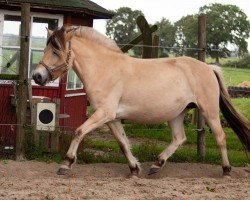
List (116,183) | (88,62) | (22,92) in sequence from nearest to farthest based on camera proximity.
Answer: (116,183), (88,62), (22,92)

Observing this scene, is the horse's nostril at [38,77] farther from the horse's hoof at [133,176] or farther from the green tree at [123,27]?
the green tree at [123,27]

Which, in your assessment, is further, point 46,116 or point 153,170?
point 46,116

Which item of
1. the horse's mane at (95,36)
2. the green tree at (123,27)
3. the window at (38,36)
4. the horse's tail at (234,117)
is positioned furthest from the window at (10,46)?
the green tree at (123,27)

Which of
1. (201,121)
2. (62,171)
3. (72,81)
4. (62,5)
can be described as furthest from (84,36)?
(72,81)

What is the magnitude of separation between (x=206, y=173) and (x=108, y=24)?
86.8m

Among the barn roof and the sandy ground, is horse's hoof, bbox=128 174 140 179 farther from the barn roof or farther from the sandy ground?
the barn roof

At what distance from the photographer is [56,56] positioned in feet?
25.2

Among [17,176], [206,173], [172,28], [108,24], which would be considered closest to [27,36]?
[17,176]

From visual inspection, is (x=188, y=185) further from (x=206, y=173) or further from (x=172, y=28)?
(x=172, y=28)

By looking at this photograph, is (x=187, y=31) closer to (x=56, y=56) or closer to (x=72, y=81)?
(x=72, y=81)

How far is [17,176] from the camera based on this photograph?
7.69 meters

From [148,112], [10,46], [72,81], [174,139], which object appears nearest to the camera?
[148,112]

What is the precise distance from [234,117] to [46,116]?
3.12 meters

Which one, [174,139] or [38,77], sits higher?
[38,77]
